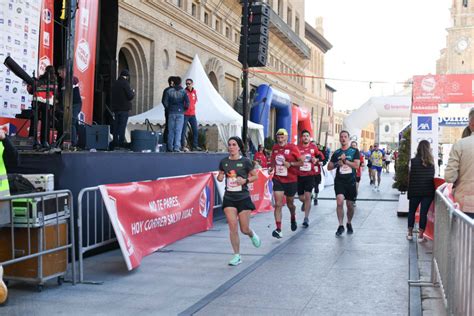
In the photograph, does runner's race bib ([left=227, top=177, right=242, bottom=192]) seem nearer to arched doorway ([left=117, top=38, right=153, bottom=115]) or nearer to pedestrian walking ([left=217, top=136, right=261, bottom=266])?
pedestrian walking ([left=217, top=136, right=261, bottom=266])

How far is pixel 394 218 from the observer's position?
13.8m

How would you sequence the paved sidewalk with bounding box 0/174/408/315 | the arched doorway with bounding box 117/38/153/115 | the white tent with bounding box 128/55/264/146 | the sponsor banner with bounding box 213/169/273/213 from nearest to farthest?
the paved sidewalk with bounding box 0/174/408/315 < the sponsor banner with bounding box 213/169/273/213 < the white tent with bounding box 128/55/264/146 < the arched doorway with bounding box 117/38/153/115

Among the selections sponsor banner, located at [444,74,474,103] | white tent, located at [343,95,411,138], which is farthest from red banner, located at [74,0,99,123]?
white tent, located at [343,95,411,138]

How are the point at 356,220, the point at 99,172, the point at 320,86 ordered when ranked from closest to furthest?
1. the point at 99,172
2. the point at 356,220
3. the point at 320,86

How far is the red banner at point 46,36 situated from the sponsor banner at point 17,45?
0.22 meters

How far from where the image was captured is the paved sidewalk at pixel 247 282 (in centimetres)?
579

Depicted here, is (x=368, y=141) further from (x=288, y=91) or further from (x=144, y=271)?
(x=144, y=271)

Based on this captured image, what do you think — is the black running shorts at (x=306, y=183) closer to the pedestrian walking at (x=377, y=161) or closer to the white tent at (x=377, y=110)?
the pedestrian walking at (x=377, y=161)

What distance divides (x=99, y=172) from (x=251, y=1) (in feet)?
25.9

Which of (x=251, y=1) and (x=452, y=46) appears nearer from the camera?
(x=251, y=1)

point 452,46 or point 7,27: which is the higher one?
point 452,46

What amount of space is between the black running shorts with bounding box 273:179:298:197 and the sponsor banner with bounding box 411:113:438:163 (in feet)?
13.5

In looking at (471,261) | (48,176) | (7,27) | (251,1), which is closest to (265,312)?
(471,261)

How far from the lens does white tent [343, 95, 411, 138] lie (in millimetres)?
25781
